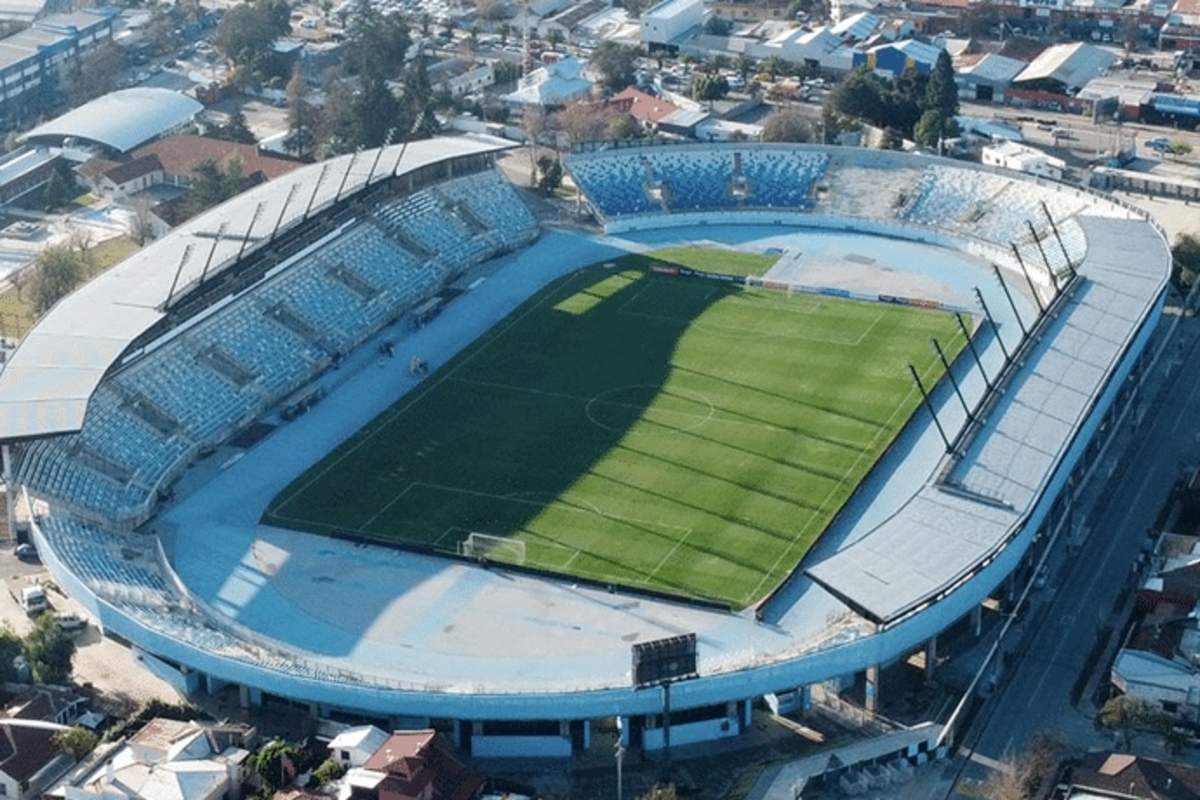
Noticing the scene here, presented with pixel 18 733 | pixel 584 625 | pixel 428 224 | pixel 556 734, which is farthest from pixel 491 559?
pixel 428 224

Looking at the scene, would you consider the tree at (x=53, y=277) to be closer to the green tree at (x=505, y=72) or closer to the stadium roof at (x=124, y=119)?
the stadium roof at (x=124, y=119)

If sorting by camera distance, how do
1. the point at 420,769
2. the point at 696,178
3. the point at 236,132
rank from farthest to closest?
the point at 236,132 < the point at 696,178 < the point at 420,769

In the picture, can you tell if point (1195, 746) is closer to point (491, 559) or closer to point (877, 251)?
point (491, 559)

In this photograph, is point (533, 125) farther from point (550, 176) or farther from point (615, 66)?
point (550, 176)

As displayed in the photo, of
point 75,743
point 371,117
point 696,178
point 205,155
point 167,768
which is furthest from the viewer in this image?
point 371,117

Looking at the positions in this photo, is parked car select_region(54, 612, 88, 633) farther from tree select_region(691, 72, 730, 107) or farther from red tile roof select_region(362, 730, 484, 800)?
tree select_region(691, 72, 730, 107)

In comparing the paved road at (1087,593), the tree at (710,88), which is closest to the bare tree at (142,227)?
the tree at (710,88)

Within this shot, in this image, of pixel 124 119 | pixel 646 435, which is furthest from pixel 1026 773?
pixel 124 119

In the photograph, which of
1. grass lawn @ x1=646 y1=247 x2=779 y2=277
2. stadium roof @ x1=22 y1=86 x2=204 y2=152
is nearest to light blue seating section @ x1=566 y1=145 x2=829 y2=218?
grass lawn @ x1=646 y1=247 x2=779 y2=277
